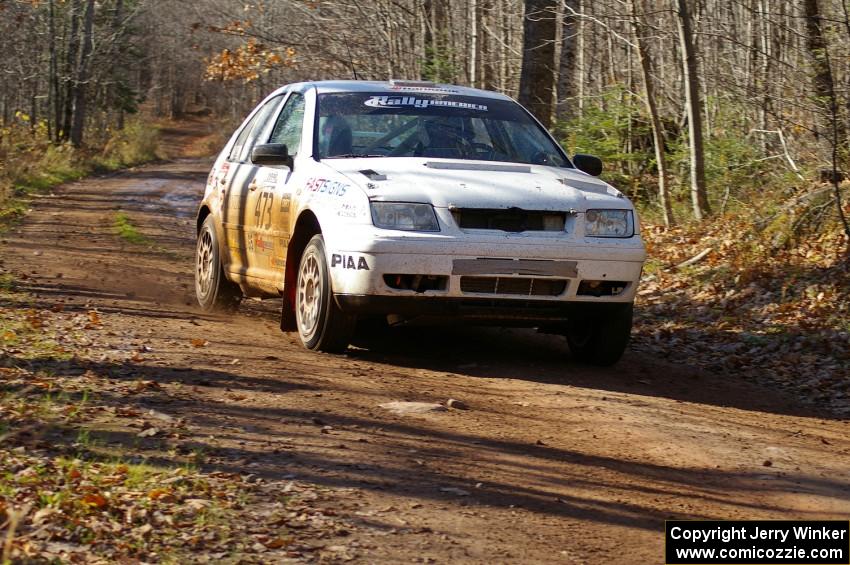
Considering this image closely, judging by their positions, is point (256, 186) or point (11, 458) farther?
point (256, 186)

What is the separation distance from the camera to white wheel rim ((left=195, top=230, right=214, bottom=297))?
969cm

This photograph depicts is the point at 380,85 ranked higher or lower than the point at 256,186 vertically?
higher

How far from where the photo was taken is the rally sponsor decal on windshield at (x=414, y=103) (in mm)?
8172

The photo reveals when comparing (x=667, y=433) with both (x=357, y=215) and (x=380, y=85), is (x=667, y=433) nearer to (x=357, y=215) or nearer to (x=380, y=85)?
(x=357, y=215)

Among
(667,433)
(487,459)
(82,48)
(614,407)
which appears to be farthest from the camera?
(82,48)

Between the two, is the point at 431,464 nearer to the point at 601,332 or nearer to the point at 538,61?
the point at 601,332

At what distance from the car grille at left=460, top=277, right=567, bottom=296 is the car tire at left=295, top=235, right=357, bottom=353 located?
31.7 inches

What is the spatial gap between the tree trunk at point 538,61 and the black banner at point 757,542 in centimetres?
1082

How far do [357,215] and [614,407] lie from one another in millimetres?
1861

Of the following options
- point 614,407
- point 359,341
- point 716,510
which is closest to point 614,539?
point 716,510

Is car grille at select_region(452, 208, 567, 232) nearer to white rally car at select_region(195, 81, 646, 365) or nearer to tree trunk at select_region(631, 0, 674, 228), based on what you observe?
white rally car at select_region(195, 81, 646, 365)

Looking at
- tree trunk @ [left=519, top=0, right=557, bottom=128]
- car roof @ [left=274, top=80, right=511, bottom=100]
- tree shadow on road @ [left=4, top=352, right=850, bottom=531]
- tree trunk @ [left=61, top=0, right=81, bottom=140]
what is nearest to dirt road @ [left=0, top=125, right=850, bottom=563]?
tree shadow on road @ [left=4, top=352, right=850, bottom=531]

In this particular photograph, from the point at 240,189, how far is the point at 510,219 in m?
2.83

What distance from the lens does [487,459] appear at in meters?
5.04
